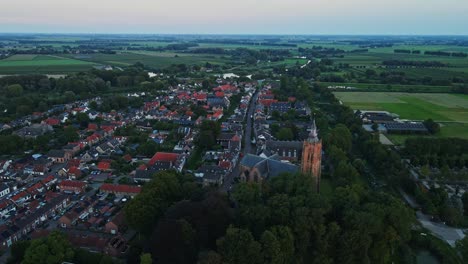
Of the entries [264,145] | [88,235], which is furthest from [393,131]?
[88,235]

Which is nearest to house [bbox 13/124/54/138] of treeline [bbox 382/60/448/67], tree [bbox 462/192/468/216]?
tree [bbox 462/192/468/216]

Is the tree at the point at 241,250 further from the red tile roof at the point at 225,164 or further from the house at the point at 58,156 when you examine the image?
the house at the point at 58,156

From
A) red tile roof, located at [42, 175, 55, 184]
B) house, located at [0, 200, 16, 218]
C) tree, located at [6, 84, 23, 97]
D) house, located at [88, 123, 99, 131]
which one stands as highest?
tree, located at [6, 84, 23, 97]

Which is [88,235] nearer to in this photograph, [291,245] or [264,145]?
[291,245]

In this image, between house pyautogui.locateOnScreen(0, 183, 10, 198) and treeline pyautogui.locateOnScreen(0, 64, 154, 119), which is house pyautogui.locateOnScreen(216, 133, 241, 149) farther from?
treeline pyautogui.locateOnScreen(0, 64, 154, 119)

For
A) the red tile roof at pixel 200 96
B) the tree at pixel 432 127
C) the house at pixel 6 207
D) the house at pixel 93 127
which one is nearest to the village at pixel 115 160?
the house at pixel 6 207

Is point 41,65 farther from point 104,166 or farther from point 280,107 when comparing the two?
point 104,166

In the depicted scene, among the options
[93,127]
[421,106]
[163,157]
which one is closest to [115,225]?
[163,157]
